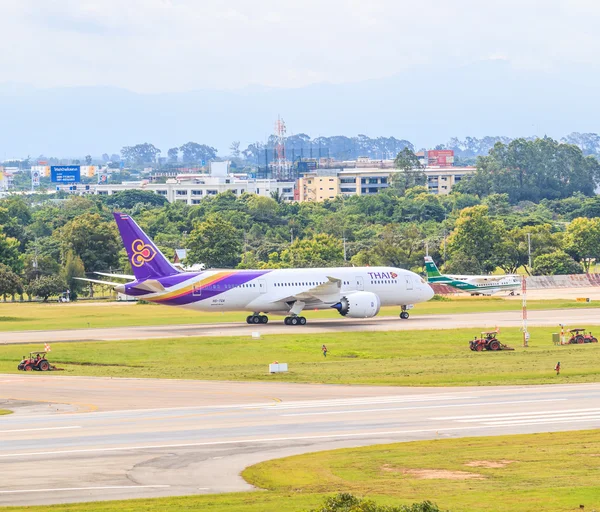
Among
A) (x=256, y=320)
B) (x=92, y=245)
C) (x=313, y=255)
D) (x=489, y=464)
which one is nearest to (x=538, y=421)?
(x=489, y=464)

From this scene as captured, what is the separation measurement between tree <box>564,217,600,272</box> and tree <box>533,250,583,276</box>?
6.96m

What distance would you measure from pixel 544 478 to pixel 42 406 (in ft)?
68.9

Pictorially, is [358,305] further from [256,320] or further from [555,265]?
[555,265]

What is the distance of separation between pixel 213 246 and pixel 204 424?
3746 inches

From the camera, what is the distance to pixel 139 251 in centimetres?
7031

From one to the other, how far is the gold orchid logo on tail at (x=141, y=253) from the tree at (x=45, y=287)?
4649 cm

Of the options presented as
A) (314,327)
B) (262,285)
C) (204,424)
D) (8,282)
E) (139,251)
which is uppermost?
(139,251)

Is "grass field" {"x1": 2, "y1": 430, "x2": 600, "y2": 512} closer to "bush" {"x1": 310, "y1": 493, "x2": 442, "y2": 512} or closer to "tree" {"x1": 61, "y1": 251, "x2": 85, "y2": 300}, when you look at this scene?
"bush" {"x1": 310, "y1": 493, "x2": 442, "y2": 512}

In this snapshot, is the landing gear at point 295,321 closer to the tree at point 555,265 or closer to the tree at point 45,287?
the tree at point 45,287

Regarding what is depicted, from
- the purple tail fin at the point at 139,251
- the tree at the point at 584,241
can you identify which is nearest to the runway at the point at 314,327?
the purple tail fin at the point at 139,251

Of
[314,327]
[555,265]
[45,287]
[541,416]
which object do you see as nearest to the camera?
[541,416]

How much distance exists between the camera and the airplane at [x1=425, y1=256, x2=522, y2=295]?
4304 inches

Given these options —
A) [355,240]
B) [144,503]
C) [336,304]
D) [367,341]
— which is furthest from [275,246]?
[144,503]

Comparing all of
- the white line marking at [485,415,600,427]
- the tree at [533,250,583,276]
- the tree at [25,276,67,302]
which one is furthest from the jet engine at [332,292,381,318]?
the tree at [533,250,583,276]
